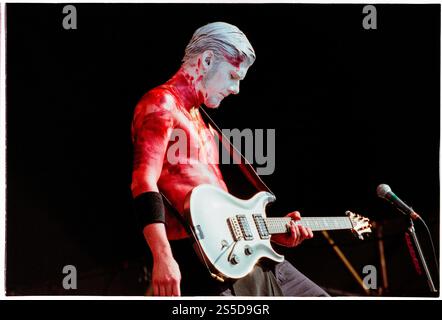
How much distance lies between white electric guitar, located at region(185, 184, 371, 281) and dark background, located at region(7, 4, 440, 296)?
36cm

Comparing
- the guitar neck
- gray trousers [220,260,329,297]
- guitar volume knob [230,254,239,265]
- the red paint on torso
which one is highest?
the red paint on torso

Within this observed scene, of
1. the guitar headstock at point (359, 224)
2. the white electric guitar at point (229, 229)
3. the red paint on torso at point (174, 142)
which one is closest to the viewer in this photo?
the white electric guitar at point (229, 229)

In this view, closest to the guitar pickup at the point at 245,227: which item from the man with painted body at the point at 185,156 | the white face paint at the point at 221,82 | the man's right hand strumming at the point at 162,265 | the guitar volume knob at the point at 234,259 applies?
the guitar volume knob at the point at 234,259

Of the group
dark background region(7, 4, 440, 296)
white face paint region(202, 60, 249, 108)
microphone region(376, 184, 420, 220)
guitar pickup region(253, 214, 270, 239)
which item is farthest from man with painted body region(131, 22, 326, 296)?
microphone region(376, 184, 420, 220)

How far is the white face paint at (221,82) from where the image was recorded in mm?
4410

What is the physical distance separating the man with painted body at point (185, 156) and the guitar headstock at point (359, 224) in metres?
0.39

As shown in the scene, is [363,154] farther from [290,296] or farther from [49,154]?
[49,154]

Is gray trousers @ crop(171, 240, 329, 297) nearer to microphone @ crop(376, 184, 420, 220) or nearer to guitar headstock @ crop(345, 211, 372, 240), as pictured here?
guitar headstock @ crop(345, 211, 372, 240)

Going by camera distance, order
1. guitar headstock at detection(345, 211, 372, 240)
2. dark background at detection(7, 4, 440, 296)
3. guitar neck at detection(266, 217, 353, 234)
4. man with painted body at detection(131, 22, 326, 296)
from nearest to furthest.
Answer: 1. man with painted body at detection(131, 22, 326, 296)
2. guitar neck at detection(266, 217, 353, 234)
3. dark background at detection(7, 4, 440, 296)
4. guitar headstock at detection(345, 211, 372, 240)

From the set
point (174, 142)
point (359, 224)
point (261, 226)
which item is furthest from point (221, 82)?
point (359, 224)

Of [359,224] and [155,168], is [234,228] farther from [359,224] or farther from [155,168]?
[359,224]

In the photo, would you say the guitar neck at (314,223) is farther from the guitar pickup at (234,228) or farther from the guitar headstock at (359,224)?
the guitar pickup at (234,228)

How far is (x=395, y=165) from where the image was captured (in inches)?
181

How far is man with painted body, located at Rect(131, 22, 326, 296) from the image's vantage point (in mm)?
3953
